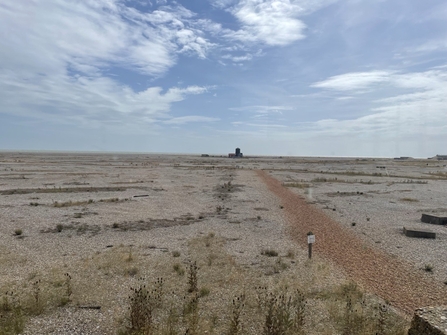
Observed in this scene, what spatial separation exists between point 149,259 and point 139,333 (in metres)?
6.05

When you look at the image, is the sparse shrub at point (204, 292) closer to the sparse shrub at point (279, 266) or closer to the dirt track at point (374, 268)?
Result: the sparse shrub at point (279, 266)

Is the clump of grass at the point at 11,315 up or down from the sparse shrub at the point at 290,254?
down

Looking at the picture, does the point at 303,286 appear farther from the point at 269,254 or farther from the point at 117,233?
the point at 117,233

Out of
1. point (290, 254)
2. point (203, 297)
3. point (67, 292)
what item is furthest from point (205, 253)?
point (67, 292)

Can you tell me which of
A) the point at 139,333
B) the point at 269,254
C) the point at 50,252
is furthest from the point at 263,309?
the point at 50,252

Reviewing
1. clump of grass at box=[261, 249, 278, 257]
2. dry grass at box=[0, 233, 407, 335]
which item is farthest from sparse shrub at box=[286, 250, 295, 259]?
dry grass at box=[0, 233, 407, 335]

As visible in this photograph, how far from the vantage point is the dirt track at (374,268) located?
9297 mm

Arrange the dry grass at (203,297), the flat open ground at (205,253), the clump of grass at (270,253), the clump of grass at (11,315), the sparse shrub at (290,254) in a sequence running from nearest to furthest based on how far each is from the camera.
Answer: the clump of grass at (11,315) → the dry grass at (203,297) → the flat open ground at (205,253) → the sparse shrub at (290,254) → the clump of grass at (270,253)

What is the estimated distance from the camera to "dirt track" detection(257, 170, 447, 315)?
30.5 ft

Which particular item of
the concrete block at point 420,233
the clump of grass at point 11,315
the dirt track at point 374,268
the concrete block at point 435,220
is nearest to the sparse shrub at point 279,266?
the dirt track at point 374,268

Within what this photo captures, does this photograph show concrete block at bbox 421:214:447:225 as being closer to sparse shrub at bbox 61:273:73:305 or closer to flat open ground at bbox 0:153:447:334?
flat open ground at bbox 0:153:447:334

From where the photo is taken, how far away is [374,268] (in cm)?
1182

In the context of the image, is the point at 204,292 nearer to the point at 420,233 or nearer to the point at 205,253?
the point at 205,253

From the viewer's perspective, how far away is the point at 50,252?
1347 cm
